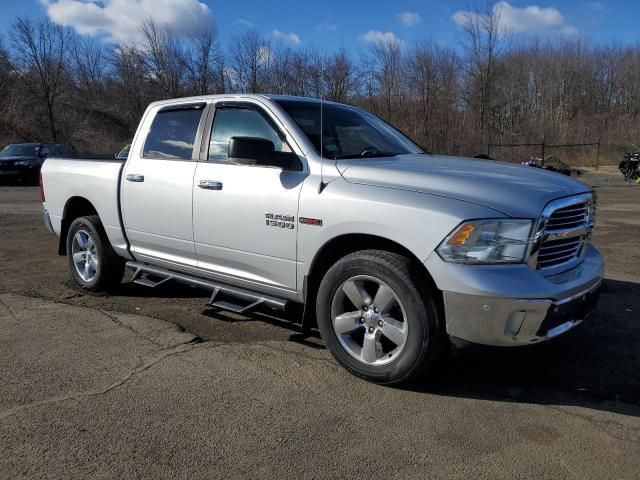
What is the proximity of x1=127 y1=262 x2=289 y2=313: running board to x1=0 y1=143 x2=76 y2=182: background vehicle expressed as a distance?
53.6 feet

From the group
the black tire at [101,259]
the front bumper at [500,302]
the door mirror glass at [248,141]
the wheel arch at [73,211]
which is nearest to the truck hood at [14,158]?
the wheel arch at [73,211]

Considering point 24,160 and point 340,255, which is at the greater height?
point 24,160

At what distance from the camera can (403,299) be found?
343 centimetres

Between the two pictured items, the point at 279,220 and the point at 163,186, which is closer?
the point at 279,220

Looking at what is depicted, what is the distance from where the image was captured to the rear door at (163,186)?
4.77 m

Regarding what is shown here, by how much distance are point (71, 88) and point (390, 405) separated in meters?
48.9

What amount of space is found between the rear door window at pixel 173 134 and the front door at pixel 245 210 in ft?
0.89

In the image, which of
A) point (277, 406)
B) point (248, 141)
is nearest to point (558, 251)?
point (277, 406)

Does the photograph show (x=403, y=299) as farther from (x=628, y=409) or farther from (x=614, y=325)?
(x=614, y=325)

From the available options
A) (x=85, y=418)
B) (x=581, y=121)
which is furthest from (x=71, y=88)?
(x=85, y=418)

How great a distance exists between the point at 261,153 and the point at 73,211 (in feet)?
10.7

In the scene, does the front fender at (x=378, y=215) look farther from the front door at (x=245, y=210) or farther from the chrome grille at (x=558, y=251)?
the chrome grille at (x=558, y=251)

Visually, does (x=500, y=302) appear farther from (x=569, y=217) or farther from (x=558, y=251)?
(x=569, y=217)

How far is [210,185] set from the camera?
448 centimetres
